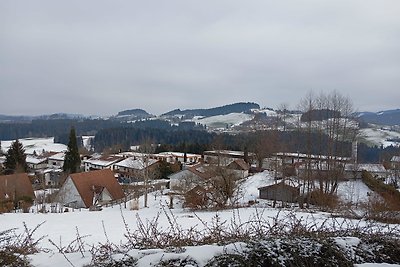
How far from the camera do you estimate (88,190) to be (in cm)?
2388

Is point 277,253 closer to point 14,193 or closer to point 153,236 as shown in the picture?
point 153,236

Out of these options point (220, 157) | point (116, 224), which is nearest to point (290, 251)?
point (116, 224)

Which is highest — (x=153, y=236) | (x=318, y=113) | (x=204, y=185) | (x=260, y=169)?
(x=318, y=113)

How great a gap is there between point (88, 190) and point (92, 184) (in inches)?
27.2

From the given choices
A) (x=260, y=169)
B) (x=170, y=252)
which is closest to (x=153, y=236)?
(x=170, y=252)

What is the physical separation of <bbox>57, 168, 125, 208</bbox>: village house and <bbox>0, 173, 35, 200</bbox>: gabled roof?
2449 mm

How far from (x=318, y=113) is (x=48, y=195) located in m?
18.4

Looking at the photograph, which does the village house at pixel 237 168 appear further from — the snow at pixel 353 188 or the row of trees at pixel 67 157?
the row of trees at pixel 67 157

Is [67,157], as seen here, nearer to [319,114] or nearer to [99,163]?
[99,163]

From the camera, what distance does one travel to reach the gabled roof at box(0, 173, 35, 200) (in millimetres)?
22806

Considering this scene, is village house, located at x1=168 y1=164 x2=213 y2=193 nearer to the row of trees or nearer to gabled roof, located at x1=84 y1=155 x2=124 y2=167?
the row of trees

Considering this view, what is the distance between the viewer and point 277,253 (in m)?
2.90

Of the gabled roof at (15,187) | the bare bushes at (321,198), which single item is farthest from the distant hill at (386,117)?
the gabled roof at (15,187)

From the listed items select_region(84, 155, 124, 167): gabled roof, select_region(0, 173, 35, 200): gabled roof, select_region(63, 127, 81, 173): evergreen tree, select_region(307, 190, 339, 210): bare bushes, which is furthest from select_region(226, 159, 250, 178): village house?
select_region(84, 155, 124, 167): gabled roof
